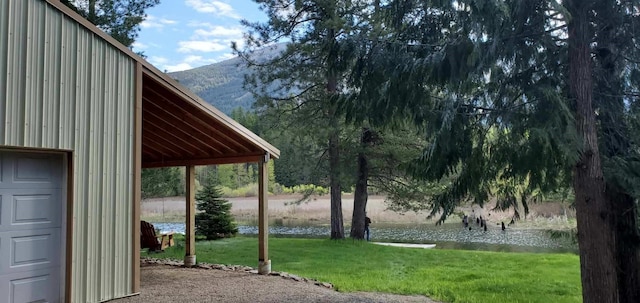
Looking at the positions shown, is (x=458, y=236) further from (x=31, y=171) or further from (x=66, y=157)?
(x=31, y=171)

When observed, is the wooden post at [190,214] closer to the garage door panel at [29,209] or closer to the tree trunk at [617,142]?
the garage door panel at [29,209]

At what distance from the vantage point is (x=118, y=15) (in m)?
11.7

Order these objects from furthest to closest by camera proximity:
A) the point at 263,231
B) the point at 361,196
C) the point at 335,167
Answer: the point at 361,196 → the point at 335,167 → the point at 263,231

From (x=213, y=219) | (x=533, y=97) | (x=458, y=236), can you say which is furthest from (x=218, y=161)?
Answer: (x=458, y=236)

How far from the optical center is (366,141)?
551 inches

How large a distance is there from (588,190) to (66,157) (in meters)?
5.36

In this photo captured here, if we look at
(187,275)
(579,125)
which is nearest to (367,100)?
(579,125)

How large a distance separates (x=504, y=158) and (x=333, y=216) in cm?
910

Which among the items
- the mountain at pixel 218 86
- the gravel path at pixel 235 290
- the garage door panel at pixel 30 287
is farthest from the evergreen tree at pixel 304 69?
the mountain at pixel 218 86

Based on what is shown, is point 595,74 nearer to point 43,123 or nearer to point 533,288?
point 533,288

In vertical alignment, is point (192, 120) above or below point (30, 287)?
above

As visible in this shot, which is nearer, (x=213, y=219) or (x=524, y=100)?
(x=524, y=100)

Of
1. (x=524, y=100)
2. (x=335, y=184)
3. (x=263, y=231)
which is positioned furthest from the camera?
(x=335, y=184)

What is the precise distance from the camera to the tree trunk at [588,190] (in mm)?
4617
